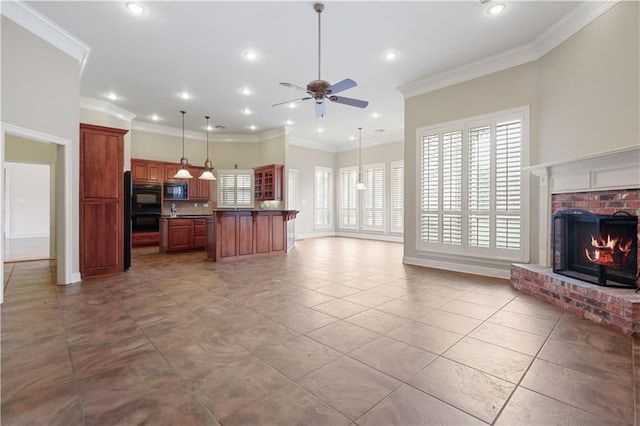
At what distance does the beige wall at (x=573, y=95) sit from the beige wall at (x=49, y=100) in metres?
5.96

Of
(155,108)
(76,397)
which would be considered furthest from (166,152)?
(76,397)

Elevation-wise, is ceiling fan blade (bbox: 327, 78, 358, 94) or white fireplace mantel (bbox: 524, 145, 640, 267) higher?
ceiling fan blade (bbox: 327, 78, 358, 94)

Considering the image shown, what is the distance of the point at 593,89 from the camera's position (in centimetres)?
352

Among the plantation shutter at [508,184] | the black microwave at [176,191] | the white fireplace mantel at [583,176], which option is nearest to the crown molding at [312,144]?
the black microwave at [176,191]

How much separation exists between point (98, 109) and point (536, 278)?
9165 millimetres

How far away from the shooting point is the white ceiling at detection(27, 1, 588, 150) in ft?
11.9

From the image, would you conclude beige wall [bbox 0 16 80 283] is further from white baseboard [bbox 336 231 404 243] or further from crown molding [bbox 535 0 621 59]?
white baseboard [bbox 336 231 404 243]

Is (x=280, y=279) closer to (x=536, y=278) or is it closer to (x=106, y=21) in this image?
(x=536, y=278)

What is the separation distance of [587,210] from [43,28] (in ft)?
23.9

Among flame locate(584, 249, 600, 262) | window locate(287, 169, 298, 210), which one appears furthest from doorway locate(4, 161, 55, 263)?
flame locate(584, 249, 600, 262)

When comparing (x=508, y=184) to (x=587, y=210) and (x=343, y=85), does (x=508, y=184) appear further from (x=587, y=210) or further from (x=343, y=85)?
(x=343, y=85)

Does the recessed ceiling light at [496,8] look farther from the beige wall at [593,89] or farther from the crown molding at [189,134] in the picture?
the crown molding at [189,134]

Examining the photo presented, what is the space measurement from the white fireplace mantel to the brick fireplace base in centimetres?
47

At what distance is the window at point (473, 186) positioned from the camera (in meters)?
4.59
